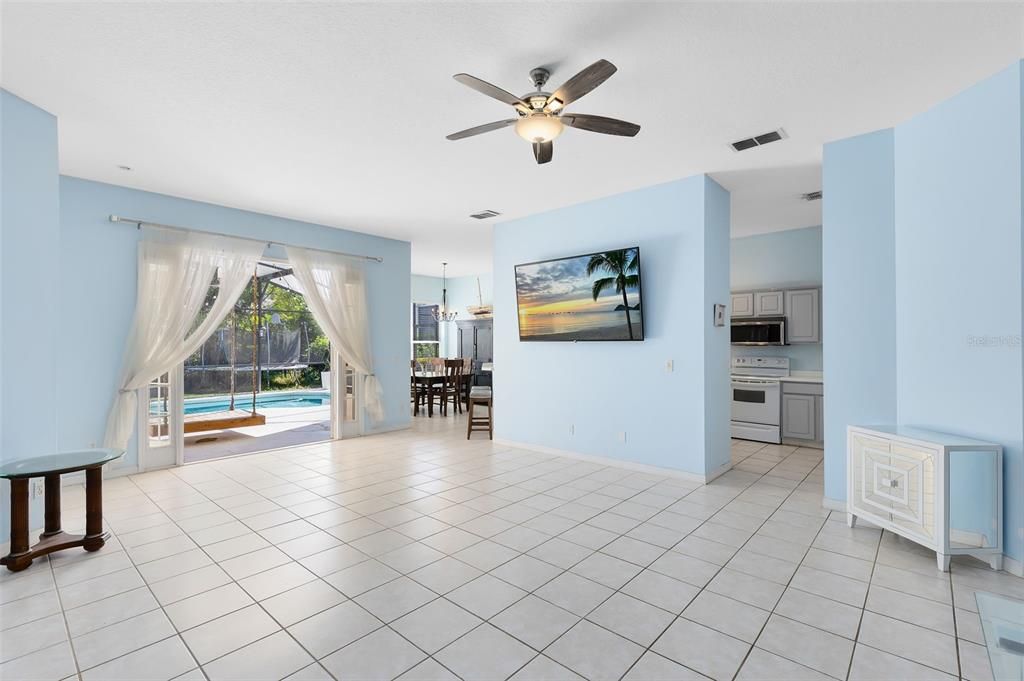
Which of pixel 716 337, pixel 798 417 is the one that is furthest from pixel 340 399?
pixel 798 417

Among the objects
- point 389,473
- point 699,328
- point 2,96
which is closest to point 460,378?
point 389,473

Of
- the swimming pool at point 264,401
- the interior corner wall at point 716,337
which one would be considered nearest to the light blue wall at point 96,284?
the swimming pool at point 264,401

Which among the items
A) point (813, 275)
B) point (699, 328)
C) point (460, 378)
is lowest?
point (460, 378)

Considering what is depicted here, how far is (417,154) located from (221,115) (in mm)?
1404

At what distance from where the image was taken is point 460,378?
379 inches

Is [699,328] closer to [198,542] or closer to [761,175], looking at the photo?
[761,175]

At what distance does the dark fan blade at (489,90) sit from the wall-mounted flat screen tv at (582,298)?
2.57 meters

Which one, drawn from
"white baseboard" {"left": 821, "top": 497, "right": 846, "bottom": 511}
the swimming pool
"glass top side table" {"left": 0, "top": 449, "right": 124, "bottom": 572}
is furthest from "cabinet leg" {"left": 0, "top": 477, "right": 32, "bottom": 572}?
A: the swimming pool

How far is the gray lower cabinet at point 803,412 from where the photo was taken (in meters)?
5.95

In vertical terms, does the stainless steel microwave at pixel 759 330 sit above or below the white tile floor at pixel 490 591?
above

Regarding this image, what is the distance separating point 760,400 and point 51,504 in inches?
283

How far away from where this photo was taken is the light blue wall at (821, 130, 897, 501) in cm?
361

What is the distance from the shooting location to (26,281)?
3.07 meters

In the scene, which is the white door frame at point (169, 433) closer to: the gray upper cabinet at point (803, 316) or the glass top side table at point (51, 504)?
the glass top side table at point (51, 504)
